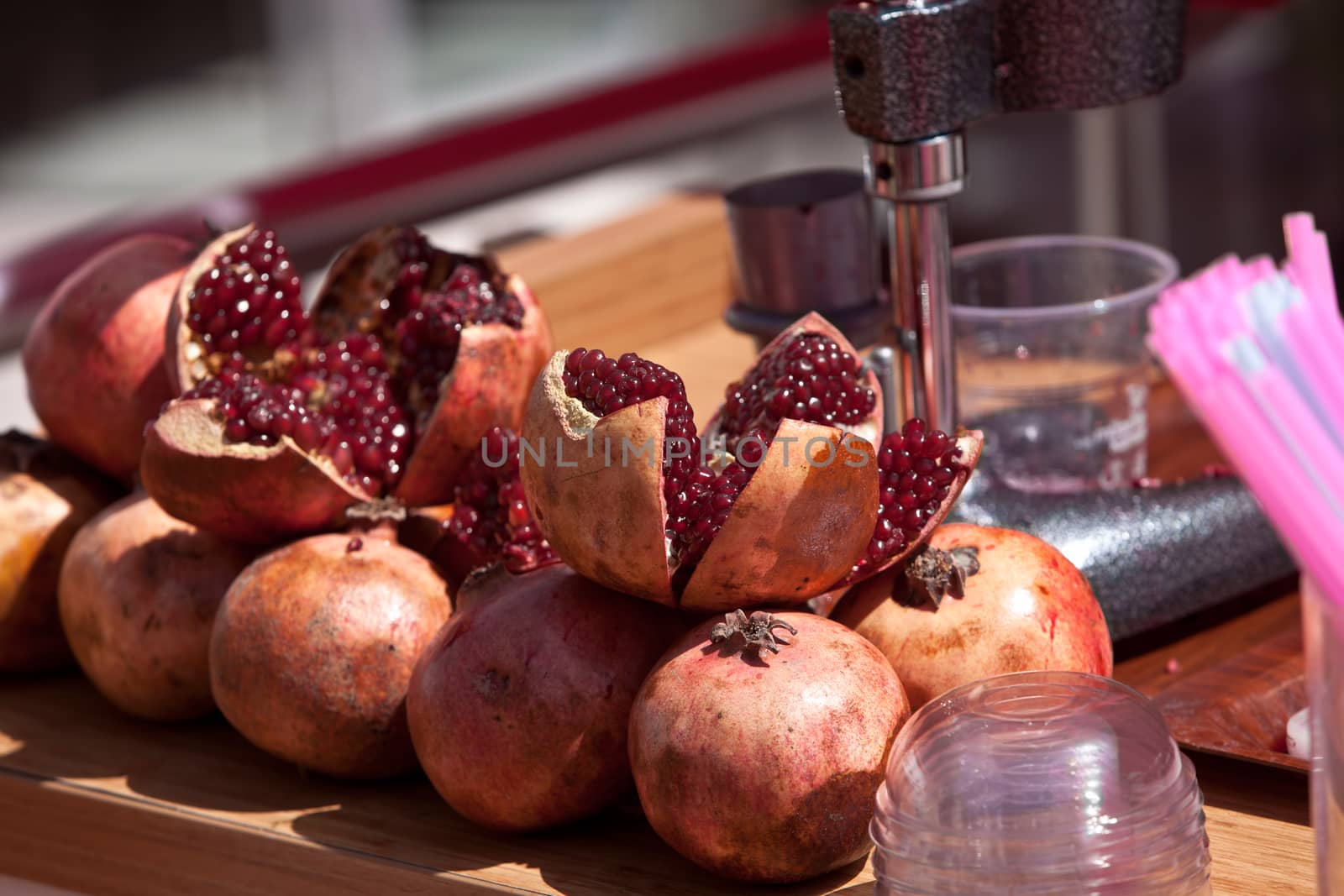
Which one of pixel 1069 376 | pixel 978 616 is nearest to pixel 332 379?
pixel 978 616

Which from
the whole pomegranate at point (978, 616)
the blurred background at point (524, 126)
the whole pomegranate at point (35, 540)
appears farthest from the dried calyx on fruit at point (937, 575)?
the blurred background at point (524, 126)

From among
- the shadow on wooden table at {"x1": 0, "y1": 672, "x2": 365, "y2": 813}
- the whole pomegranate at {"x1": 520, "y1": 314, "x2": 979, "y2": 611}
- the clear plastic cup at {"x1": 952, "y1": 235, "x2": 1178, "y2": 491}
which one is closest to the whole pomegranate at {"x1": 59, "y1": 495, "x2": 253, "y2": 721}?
the shadow on wooden table at {"x1": 0, "y1": 672, "x2": 365, "y2": 813}

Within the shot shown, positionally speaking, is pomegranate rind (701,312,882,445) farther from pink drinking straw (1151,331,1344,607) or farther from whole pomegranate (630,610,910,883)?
pink drinking straw (1151,331,1344,607)

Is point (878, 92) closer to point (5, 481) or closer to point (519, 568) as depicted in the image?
point (519, 568)

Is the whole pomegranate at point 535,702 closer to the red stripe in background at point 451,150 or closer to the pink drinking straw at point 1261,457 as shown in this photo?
the pink drinking straw at point 1261,457

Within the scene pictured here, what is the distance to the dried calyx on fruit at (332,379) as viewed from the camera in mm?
796

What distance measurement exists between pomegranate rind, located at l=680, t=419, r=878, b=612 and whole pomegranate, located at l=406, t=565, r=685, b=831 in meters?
0.05

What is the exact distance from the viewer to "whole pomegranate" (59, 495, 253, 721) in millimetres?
848

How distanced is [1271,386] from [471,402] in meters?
0.48

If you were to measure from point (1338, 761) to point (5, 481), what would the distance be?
0.80 m

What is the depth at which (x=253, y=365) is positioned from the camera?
2.99 ft

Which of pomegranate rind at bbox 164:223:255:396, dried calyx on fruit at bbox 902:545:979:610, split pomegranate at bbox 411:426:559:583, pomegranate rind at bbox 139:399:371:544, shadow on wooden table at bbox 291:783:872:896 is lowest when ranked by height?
shadow on wooden table at bbox 291:783:872:896

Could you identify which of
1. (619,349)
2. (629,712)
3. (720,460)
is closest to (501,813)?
(629,712)

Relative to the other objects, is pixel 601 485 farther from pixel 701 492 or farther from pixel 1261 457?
pixel 1261 457
